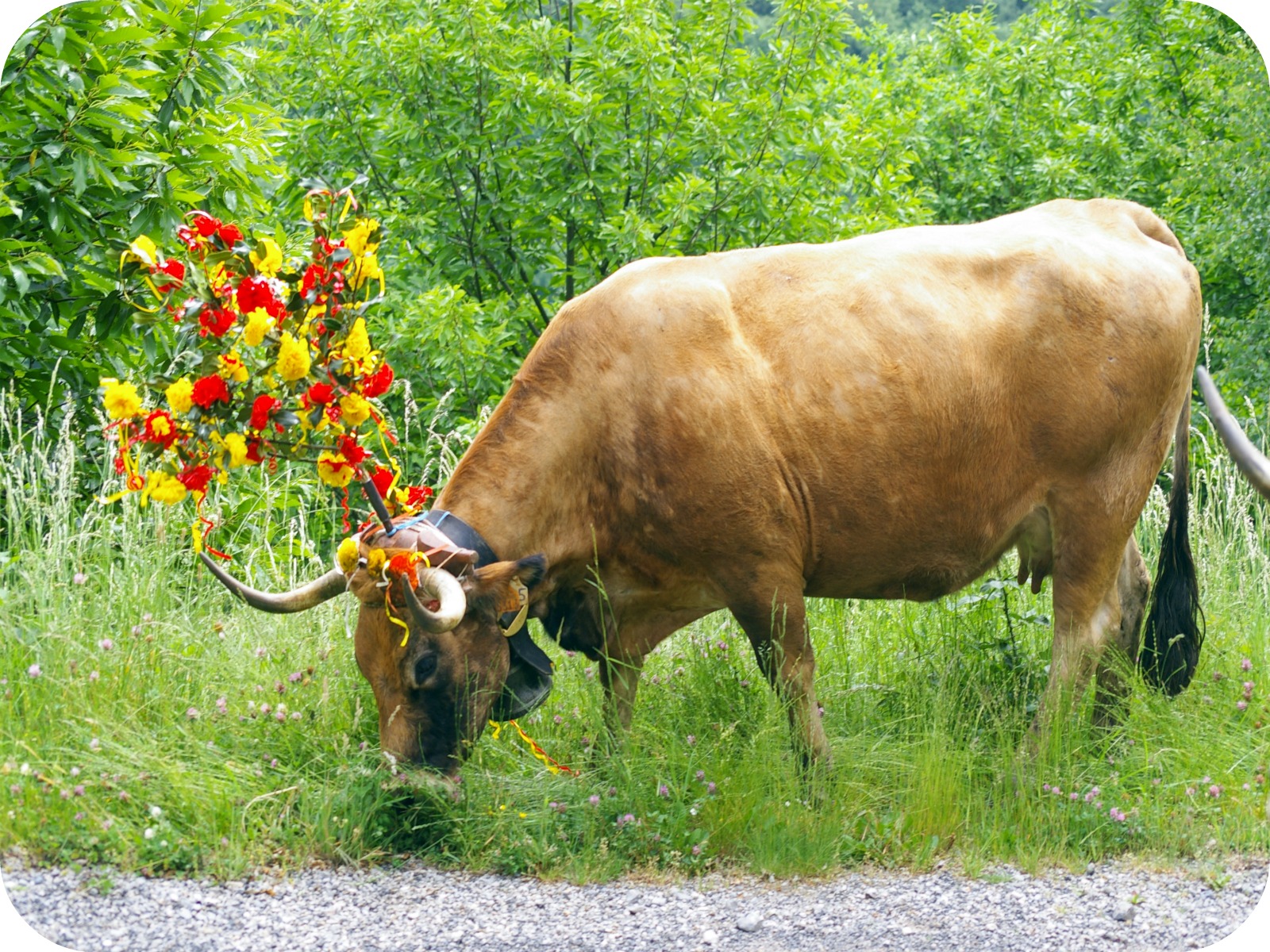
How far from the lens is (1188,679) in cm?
507

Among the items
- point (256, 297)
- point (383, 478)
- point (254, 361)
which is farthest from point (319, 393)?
point (383, 478)

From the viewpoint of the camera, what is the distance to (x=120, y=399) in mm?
3566

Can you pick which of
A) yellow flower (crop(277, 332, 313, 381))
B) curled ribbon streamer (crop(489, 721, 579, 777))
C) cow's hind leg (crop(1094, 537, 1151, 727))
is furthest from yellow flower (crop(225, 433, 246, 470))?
cow's hind leg (crop(1094, 537, 1151, 727))

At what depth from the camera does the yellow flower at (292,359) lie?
3666 mm

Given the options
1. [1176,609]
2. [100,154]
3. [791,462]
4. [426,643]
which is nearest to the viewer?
[426,643]

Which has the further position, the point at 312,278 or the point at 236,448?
the point at 312,278

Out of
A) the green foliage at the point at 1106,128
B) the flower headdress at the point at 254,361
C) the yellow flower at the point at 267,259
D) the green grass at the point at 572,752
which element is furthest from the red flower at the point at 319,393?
the green foliage at the point at 1106,128

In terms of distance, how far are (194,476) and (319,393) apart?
1.43 ft

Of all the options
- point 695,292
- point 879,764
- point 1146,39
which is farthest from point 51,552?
point 1146,39

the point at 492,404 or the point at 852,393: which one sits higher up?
the point at 852,393

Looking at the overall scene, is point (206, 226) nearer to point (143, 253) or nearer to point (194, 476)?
point (143, 253)

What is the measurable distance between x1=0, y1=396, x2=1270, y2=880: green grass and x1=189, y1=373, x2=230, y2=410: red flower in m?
1.27

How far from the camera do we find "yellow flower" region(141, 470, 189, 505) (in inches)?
145

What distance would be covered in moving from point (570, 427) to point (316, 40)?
5.43m
